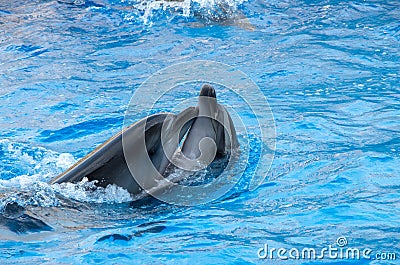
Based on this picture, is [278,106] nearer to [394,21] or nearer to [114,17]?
[394,21]

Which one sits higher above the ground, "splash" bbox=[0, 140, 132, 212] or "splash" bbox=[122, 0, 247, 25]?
"splash" bbox=[122, 0, 247, 25]

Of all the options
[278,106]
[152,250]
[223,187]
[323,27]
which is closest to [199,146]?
[223,187]

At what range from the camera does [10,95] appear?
9109 mm

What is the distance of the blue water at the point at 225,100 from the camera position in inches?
180

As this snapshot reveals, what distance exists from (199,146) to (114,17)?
307 inches

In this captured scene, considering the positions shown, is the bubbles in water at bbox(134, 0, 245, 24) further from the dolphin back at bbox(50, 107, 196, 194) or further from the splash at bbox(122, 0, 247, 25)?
the dolphin back at bbox(50, 107, 196, 194)

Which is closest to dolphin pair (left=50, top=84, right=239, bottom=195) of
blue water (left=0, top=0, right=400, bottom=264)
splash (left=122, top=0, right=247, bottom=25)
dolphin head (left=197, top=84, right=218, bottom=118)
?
dolphin head (left=197, top=84, right=218, bottom=118)

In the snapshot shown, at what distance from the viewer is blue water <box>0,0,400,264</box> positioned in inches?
180

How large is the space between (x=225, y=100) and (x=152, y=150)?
12.0 feet

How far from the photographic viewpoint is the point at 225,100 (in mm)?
8562

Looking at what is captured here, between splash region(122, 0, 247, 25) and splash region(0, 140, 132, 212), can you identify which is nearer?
splash region(0, 140, 132, 212)

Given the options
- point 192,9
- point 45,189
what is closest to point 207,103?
point 45,189

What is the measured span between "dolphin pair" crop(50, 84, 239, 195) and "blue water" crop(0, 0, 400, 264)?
0.13 metres

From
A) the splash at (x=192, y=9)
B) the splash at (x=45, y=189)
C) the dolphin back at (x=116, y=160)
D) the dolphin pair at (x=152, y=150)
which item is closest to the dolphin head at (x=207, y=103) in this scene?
the dolphin pair at (x=152, y=150)
